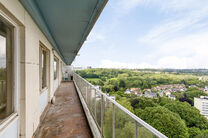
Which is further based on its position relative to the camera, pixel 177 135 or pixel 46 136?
pixel 177 135

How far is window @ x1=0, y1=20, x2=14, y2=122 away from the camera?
1632 mm

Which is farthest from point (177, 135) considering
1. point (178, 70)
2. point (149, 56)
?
point (149, 56)

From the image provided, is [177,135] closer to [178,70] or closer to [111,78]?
[111,78]

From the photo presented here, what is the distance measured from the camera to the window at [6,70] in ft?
5.35

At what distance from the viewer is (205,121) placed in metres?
23.4

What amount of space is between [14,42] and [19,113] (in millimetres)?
1208

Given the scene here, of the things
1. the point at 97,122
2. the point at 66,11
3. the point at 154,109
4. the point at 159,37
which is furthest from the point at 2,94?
the point at 159,37

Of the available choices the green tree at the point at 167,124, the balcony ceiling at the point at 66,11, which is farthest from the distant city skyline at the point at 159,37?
the balcony ceiling at the point at 66,11

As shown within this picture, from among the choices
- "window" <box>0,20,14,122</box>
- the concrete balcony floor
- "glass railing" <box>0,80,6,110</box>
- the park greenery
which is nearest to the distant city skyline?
the park greenery

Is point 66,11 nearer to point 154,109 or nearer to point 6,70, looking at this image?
point 6,70

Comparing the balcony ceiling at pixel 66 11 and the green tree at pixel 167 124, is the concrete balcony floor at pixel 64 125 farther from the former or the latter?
the green tree at pixel 167 124

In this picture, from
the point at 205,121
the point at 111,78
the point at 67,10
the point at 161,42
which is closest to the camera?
the point at 67,10

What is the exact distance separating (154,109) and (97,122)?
20642 millimetres

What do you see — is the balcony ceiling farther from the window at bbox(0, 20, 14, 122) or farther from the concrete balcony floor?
the concrete balcony floor
